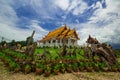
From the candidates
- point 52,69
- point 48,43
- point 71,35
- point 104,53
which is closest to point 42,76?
point 52,69

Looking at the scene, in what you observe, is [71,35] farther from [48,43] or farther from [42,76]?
[42,76]

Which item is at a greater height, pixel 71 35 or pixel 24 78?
pixel 71 35

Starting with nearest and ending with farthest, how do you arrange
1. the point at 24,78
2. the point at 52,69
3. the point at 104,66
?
the point at 24,78 → the point at 52,69 → the point at 104,66

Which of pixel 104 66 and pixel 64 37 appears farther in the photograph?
pixel 64 37

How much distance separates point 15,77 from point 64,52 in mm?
9169

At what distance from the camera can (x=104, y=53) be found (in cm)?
1734

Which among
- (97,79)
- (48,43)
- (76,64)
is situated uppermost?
(48,43)

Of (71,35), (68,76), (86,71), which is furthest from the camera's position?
(71,35)

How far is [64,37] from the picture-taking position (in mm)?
48594

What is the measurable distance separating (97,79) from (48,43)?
41.7 metres

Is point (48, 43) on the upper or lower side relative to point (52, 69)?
upper

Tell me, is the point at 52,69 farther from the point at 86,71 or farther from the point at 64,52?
the point at 64,52

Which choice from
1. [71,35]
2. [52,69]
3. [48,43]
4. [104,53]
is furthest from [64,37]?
[52,69]

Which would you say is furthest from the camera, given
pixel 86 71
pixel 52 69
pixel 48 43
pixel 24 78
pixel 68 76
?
pixel 48 43
